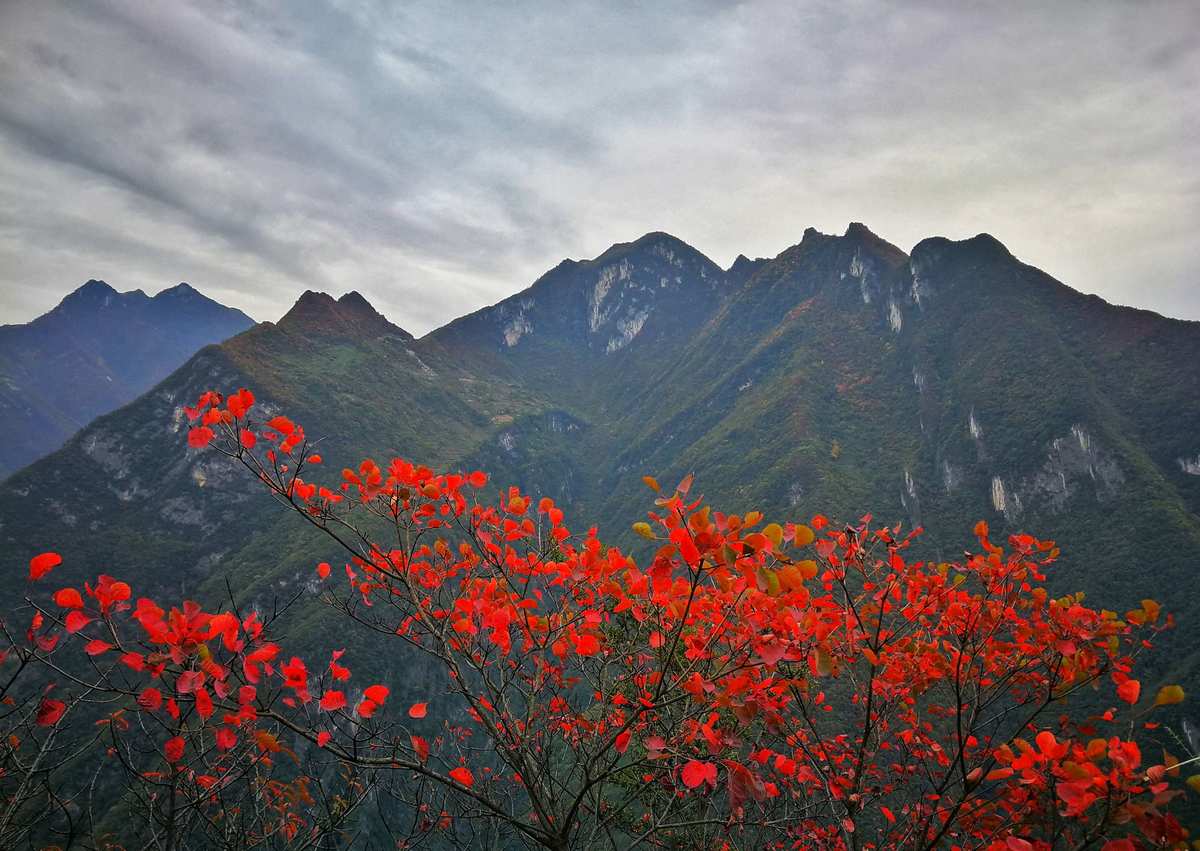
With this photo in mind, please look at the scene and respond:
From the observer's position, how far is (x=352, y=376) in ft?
586

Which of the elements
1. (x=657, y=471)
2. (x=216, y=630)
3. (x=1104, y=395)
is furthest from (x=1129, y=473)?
(x=216, y=630)

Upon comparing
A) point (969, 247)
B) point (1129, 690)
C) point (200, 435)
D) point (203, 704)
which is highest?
point (969, 247)

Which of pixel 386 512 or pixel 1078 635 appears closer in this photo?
pixel 1078 635

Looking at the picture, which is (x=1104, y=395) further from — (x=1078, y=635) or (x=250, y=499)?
(x=250, y=499)

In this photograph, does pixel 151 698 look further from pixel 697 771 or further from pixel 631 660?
pixel 631 660

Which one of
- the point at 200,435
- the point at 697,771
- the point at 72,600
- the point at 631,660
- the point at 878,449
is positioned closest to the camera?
the point at 697,771

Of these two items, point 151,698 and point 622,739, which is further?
point 622,739

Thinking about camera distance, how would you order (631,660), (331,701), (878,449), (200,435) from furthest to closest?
(878,449)
(631,660)
(200,435)
(331,701)

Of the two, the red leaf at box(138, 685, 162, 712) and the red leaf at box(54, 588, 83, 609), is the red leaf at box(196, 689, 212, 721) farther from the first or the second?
the red leaf at box(54, 588, 83, 609)

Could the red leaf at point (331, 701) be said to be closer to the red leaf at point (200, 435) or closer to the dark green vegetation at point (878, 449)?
the red leaf at point (200, 435)

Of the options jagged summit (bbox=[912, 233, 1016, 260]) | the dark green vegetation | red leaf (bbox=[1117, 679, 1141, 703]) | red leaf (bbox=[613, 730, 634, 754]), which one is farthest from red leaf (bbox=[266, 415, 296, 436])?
jagged summit (bbox=[912, 233, 1016, 260])

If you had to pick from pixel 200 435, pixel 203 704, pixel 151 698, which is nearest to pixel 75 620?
pixel 151 698

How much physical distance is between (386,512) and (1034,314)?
649 feet

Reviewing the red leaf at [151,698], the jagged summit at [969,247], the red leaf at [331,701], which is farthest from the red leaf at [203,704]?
the jagged summit at [969,247]
